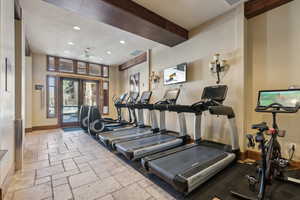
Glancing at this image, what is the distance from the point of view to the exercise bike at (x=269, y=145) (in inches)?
65.9

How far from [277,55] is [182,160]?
2.82 metres

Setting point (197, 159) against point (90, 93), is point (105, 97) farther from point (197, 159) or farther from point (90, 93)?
point (197, 159)

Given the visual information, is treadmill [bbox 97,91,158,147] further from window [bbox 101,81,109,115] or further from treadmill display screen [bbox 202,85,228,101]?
window [bbox 101,81,109,115]

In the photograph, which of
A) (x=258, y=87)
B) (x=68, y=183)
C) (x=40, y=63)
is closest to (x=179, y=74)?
(x=258, y=87)

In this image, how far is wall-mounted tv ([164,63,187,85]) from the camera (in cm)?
428

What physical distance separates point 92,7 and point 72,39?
2.59 metres

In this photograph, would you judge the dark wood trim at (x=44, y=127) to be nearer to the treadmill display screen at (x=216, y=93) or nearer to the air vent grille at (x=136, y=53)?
the air vent grille at (x=136, y=53)

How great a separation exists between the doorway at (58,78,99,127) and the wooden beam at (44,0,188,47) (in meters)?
5.01

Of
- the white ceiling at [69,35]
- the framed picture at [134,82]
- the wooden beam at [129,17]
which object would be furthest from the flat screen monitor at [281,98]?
the framed picture at [134,82]

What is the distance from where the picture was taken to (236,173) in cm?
235

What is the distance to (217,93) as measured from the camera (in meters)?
3.05

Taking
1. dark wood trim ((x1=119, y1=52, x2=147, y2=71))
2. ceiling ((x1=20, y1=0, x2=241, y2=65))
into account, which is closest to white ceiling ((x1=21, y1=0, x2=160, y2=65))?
ceiling ((x1=20, y1=0, x2=241, y2=65))

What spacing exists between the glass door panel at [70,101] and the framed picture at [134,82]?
9.25ft

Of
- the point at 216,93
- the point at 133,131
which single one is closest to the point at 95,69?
the point at 133,131
